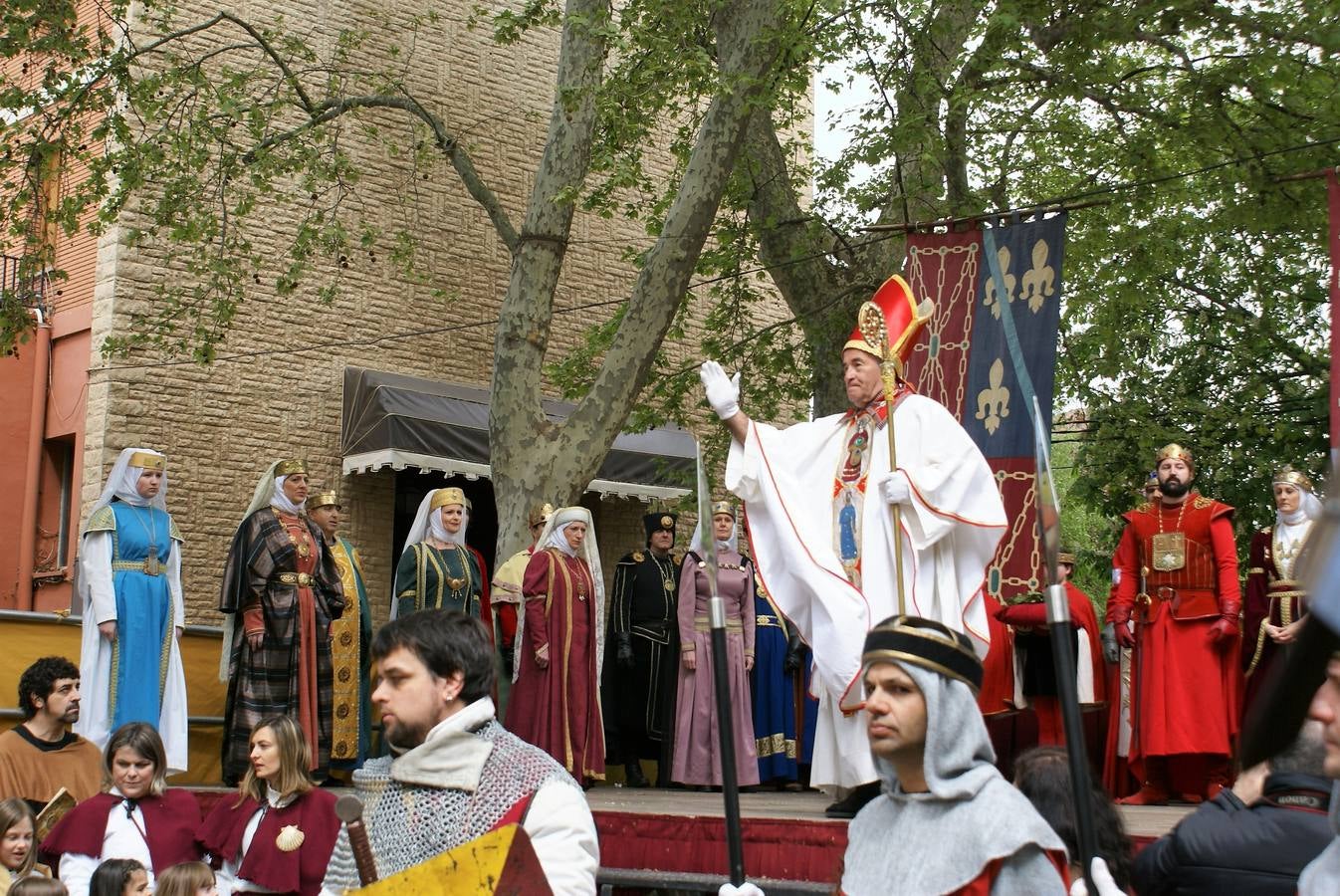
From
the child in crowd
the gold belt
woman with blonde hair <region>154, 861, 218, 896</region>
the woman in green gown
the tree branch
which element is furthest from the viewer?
the tree branch

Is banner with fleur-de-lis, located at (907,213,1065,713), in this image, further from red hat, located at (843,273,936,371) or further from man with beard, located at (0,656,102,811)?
man with beard, located at (0,656,102,811)

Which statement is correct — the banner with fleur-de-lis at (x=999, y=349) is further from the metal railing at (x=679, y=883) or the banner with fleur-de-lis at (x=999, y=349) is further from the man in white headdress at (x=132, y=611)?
the man in white headdress at (x=132, y=611)

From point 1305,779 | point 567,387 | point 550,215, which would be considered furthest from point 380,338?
point 1305,779

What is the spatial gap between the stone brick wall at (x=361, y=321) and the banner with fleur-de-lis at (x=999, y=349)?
6174 mm

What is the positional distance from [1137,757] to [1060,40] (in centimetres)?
568

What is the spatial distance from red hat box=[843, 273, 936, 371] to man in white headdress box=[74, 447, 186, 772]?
14.7 feet

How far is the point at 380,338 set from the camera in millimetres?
16875

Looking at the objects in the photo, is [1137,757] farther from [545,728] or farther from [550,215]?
[550,215]

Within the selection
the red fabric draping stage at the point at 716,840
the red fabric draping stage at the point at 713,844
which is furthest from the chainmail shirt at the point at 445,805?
the red fabric draping stage at the point at 713,844

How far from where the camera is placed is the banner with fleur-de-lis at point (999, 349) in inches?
402

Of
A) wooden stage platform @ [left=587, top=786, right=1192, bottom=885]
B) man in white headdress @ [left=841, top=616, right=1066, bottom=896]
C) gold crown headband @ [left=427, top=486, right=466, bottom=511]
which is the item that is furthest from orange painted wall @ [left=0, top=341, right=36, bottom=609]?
man in white headdress @ [left=841, top=616, right=1066, bottom=896]

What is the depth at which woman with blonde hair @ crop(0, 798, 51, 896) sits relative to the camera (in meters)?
6.57

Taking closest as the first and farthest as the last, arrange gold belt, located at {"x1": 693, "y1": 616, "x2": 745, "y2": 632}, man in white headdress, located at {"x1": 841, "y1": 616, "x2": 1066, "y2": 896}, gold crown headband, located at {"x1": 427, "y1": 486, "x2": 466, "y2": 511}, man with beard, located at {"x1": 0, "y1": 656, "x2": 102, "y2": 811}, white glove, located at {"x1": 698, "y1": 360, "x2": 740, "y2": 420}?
1. man in white headdress, located at {"x1": 841, "y1": 616, "x2": 1066, "y2": 896}
2. white glove, located at {"x1": 698, "y1": 360, "x2": 740, "y2": 420}
3. man with beard, located at {"x1": 0, "y1": 656, "x2": 102, "y2": 811}
4. gold crown headband, located at {"x1": 427, "y1": 486, "x2": 466, "y2": 511}
5. gold belt, located at {"x1": 693, "y1": 616, "x2": 745, "y2": 632}

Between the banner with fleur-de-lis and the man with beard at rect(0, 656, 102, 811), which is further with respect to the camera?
the banner with fleur-de-lis
